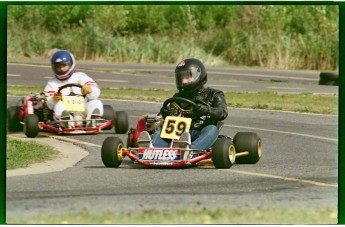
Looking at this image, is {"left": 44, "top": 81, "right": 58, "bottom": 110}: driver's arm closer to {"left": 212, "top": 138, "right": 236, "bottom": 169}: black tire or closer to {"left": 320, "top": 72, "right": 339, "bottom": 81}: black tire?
{"left": 212, "top": 138, "right": 236, "bottom": 169}: black tire

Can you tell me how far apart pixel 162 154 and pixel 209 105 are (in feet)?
3.50

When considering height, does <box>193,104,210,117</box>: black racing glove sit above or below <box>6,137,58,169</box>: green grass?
above

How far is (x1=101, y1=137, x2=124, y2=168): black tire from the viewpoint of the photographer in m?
12.8

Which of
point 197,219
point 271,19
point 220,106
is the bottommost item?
point 197,219

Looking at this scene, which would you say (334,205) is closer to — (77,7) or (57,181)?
(57,181)

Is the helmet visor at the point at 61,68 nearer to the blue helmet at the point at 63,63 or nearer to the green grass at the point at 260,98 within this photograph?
the blue helmet at the point at 63,63

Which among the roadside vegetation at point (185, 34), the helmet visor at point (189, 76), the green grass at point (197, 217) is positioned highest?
the roadside vegetation at point (185, 34)

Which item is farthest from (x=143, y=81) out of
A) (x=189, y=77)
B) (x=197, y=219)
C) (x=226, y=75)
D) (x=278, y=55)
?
Answer: (x=197, y=219)

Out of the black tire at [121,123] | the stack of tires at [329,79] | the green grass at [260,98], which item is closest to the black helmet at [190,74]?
the black tire at [121,123]

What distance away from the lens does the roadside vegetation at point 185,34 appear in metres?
28.3

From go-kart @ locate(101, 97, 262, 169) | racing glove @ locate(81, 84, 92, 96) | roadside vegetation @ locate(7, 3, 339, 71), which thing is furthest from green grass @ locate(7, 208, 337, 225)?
roadside vegetation @ locate(7, 3, 339, 71)

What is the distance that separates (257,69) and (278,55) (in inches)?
37.0

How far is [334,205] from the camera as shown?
10570 mm

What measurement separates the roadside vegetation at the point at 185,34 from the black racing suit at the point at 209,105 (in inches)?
549
